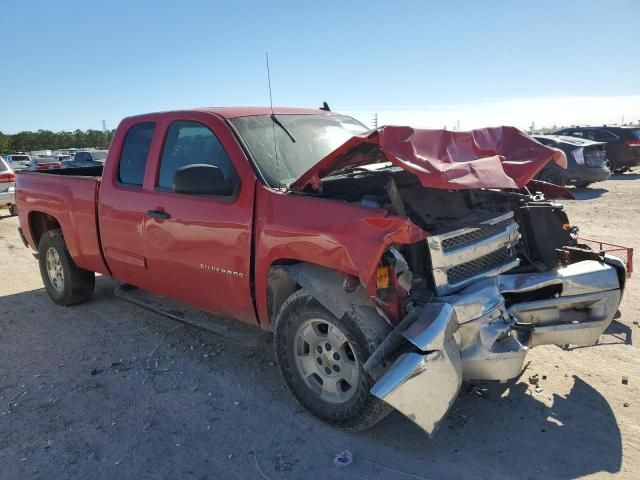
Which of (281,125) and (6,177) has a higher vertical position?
(281,125)

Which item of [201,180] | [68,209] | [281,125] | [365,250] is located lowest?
[68,209]

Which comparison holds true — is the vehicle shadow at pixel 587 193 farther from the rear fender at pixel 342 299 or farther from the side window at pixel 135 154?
the rear fender at pixel 342 299

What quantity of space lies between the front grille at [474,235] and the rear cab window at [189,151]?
5.12ft

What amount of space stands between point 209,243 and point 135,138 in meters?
1.57

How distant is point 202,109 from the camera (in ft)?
14.2

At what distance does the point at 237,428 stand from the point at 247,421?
10 cm

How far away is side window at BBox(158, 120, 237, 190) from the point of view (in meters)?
3.94

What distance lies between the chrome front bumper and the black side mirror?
1.68 m

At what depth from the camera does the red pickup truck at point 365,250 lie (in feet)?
9.59

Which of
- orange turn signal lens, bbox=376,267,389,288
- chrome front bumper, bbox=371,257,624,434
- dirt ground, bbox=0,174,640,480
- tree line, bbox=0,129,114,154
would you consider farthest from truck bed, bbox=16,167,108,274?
tree line, bbox=0,129,114,154

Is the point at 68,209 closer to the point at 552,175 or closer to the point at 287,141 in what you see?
the point at 287,141

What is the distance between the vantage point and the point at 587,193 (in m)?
13.6

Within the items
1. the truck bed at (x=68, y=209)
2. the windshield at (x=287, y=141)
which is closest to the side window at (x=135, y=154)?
the truck bed at (x=68, y=209)

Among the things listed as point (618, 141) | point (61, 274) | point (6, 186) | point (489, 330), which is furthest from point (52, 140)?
point (489, 330)
